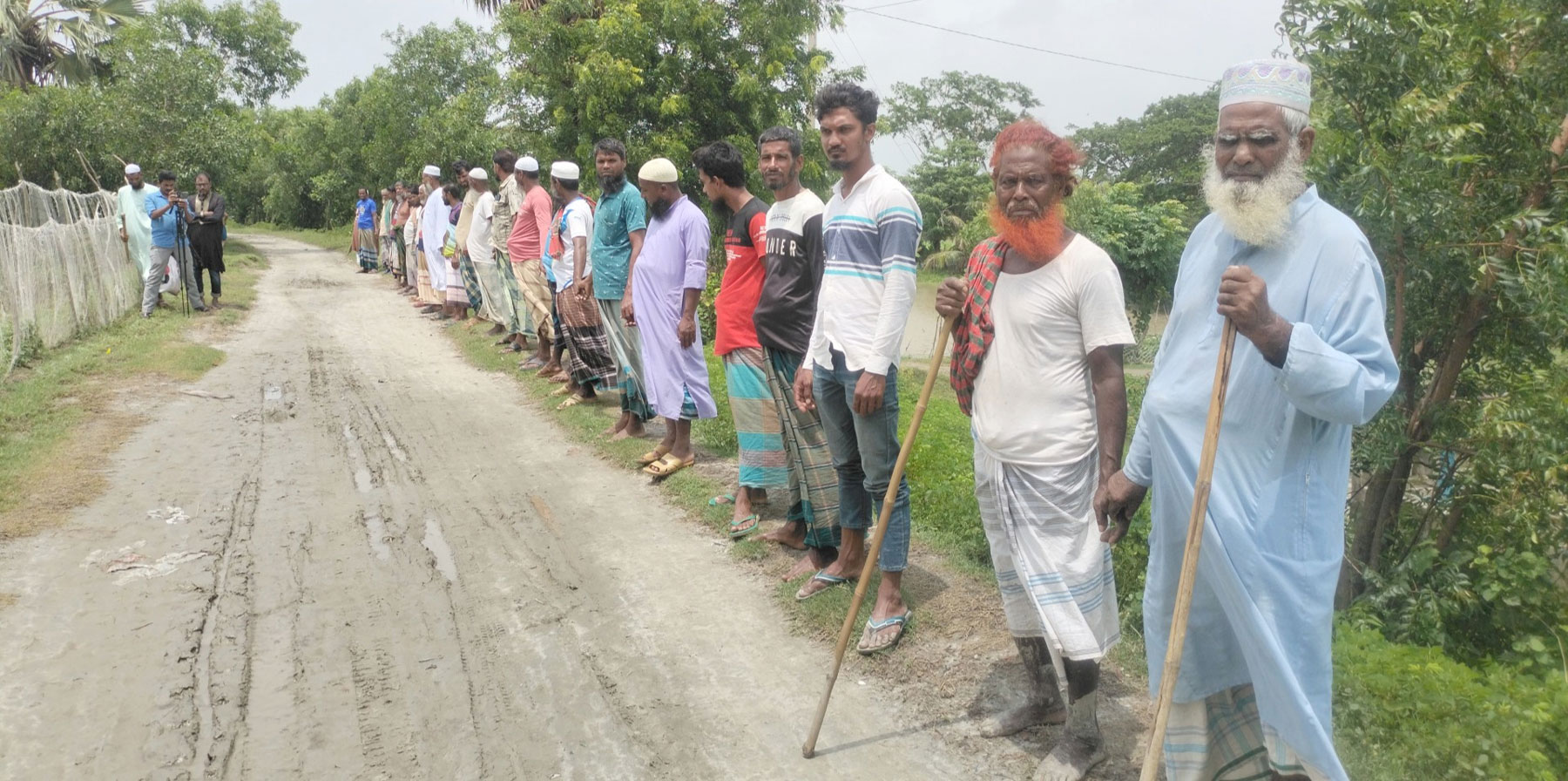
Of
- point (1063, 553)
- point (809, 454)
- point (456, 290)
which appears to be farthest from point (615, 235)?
point (456, 290)

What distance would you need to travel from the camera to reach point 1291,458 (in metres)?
2.33

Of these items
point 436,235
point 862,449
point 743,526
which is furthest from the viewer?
point 436,235

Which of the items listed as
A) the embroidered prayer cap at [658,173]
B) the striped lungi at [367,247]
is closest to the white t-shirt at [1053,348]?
the embroidered prayer cap at [658,173]

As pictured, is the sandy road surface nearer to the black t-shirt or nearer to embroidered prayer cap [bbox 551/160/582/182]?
the black t-shirt

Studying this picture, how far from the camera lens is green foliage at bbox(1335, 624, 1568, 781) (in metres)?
2.86

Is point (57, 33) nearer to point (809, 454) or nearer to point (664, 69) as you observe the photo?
point (664, 69)

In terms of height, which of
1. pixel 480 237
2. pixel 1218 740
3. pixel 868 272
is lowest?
pixel 1218 740

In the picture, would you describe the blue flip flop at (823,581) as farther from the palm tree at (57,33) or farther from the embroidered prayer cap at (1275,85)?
the palm tree at (57,33)

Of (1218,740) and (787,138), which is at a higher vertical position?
(787,138)

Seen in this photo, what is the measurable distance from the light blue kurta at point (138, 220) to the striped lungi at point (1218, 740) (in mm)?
13295

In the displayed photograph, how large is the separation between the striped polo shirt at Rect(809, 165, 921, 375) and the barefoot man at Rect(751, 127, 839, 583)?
45 centimetres

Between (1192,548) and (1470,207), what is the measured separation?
8.50 feet

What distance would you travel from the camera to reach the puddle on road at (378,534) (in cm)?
532

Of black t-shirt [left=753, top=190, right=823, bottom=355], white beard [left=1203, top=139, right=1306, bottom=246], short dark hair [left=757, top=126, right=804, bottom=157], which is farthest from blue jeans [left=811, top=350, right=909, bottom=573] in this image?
white beard [left=1203, top=139, right=1306, bottom=246]
